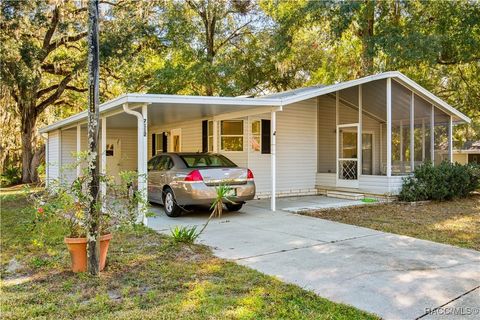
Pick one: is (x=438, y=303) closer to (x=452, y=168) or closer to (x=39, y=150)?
(x=452, y=168)

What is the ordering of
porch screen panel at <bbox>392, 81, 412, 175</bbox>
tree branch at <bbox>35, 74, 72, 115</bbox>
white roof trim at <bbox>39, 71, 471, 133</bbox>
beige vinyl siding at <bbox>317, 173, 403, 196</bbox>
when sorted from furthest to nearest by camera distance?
tree branch at <bbox>35, 74, 72, 115</bbox>
porch screen panel at <bbox>392, 81, 412, 175</bbox>
beige vinyl siding at <bbox>317, 173, 403, 196</bbox>
white roof trim at <bbox>39, 71, 471, 133</bbox>

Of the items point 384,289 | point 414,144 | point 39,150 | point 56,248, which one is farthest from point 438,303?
point 39,150

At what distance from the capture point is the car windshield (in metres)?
8.98

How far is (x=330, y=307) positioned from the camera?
3.73 meters

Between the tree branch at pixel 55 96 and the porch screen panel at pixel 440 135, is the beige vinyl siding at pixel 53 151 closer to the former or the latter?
the tree branch at pixel 55 96

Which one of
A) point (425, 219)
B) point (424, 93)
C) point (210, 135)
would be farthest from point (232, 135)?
point (424, 93)

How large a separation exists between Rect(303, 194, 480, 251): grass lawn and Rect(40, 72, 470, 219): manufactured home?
1.55 metres

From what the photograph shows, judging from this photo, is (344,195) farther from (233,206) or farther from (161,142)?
(161,142)

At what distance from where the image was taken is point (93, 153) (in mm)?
4578

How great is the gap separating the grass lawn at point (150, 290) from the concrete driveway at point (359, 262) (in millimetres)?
344

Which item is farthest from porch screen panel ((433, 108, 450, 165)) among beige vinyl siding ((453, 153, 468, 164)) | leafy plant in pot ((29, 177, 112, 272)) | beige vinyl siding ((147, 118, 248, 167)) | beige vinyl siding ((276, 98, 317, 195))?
beige vinyl siding ((453, 153, 468, 164))

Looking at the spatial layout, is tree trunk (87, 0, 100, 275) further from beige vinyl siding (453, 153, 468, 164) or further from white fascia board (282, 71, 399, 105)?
beige vinyl siding (453, 153, 468, 164)

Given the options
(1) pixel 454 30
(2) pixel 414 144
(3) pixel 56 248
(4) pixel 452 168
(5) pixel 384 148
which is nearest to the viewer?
(3) pixel 56 248

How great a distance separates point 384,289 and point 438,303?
545 mm
